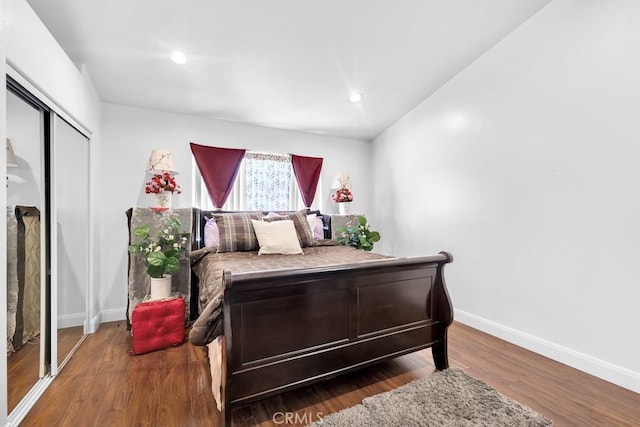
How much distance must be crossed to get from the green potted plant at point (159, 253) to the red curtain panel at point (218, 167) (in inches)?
28.0

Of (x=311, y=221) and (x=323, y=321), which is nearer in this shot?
(x=323, y=321)

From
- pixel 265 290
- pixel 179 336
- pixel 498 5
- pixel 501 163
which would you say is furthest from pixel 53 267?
pixel 498 5

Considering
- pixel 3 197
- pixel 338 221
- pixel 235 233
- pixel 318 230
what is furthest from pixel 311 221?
pixel 3 197

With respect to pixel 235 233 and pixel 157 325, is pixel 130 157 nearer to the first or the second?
pixel 235 233

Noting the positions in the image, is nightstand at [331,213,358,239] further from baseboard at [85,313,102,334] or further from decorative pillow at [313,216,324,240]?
baseboard at [85,313,102,334]

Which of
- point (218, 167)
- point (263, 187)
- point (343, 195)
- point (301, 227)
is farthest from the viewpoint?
point (343, 195)

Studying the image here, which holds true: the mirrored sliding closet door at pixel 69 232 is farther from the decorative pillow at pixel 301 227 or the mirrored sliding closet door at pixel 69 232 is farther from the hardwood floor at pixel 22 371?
the decorative pillow at pixel 301 227

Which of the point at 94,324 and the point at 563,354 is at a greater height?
the point at 94,324

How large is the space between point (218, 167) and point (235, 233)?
1002 millimetres

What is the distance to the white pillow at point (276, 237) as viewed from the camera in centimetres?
278

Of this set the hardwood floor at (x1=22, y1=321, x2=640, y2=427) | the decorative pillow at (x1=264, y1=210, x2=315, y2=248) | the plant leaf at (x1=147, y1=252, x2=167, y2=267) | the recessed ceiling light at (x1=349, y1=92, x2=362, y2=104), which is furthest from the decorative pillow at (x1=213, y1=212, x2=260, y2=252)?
the recessed ceiling light at (x1=349, y1=92, x2=362, y2=104)

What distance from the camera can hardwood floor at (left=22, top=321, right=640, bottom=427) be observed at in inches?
61.3

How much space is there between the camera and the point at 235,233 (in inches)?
113

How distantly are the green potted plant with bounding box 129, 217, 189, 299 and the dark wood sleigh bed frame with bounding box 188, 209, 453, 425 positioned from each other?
1.49m
